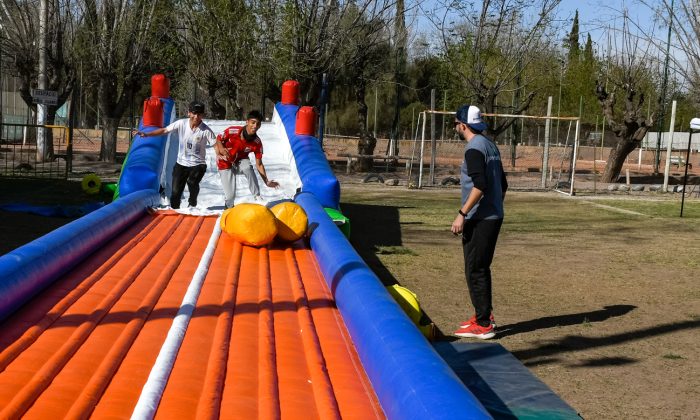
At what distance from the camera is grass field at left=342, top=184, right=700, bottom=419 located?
579 cm

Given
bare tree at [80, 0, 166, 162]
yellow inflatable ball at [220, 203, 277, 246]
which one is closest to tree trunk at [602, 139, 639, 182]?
bare tree at [80, 0, 166, 162]

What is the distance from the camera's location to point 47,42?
84.6 feet

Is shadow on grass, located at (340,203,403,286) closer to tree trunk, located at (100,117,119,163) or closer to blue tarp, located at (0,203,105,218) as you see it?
Result: blue tarp, located at (0,203,105,218)

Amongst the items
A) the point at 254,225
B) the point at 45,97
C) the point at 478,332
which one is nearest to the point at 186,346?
the point at 478,332

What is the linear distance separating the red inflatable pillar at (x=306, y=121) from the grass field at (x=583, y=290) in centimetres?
183

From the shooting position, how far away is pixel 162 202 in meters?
12.1

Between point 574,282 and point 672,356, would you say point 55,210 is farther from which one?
point 672,356

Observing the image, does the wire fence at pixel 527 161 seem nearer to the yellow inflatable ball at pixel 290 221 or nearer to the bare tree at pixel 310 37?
the bare tree at pixel 310 37

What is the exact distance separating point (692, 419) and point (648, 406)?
29 centimetres

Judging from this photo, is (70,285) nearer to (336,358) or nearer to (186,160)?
(336,358)

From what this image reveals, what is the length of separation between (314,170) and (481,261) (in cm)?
516

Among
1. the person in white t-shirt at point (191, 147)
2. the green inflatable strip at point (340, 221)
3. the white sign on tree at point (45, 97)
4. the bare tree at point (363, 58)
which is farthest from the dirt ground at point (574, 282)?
the bare tree at point (363, 58)

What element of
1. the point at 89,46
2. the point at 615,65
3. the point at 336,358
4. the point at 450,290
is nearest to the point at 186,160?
the point at 450,290

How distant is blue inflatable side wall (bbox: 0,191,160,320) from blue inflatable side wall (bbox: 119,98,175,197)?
1746 millimetres
